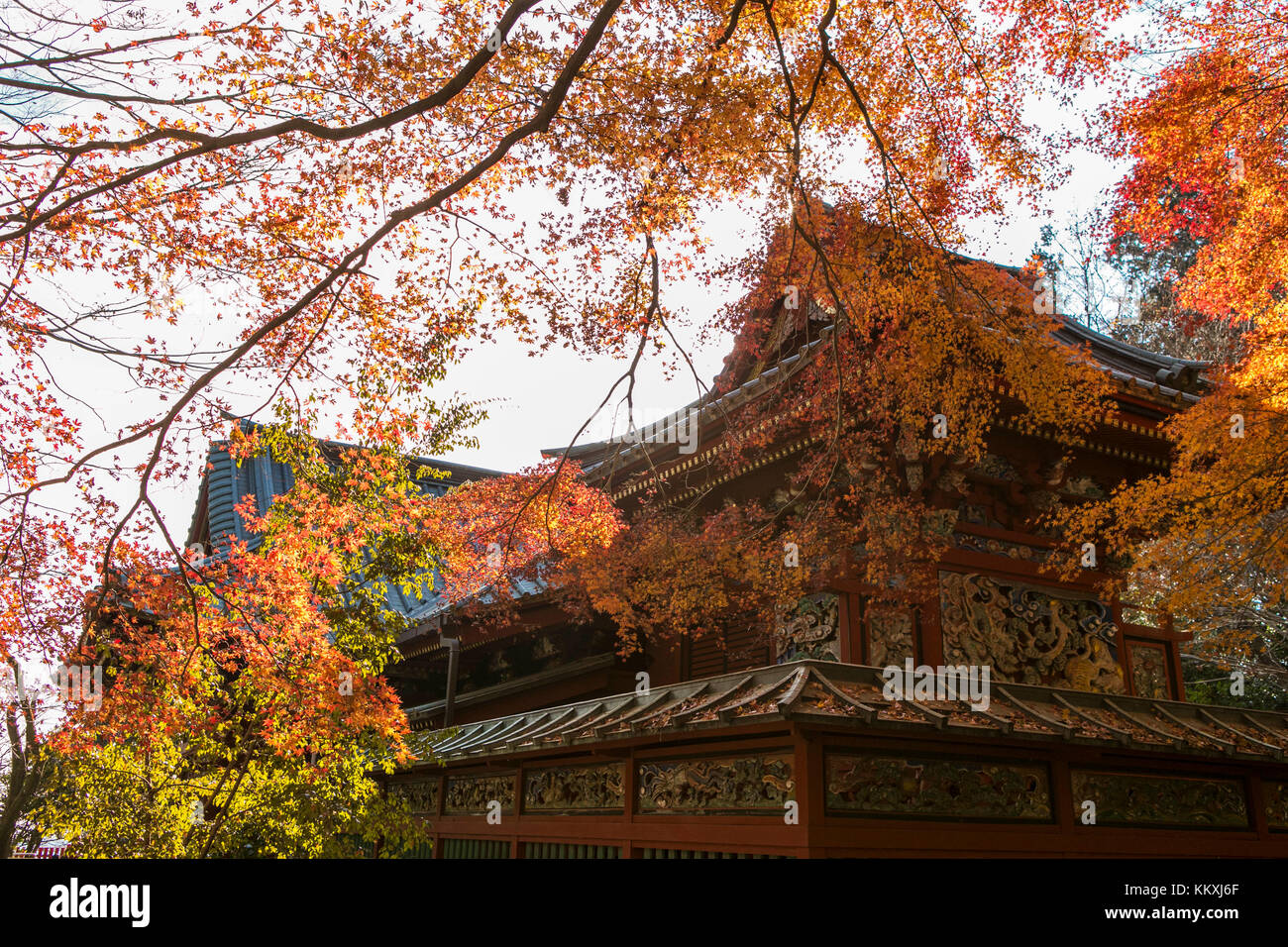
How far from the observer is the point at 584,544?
8586 mm

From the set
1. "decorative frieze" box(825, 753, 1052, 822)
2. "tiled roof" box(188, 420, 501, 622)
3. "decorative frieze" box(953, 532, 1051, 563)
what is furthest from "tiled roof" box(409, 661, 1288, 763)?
"tiled roof" box(188, 420, 501, 622)

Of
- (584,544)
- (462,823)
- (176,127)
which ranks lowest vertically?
(462,823)

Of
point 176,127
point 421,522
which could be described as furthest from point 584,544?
point 176,127

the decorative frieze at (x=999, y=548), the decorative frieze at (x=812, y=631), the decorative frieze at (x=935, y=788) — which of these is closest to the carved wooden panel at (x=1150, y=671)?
the decorative frieze at (x=999, y=548)

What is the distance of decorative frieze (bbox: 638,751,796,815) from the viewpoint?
5352mm

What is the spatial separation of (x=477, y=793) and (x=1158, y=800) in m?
5.79

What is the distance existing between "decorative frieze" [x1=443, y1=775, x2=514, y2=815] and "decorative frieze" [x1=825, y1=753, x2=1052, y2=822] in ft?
12.4

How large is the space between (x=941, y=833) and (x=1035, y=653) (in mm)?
3166

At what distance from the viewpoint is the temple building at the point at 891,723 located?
5.41m

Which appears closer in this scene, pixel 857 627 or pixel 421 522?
pixel 857 627

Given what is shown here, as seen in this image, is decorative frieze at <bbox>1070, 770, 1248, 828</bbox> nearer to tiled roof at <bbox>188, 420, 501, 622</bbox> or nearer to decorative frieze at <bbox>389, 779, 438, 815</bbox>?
decorative frieze at <bbox>389, 779, 438, 815</bbox>
